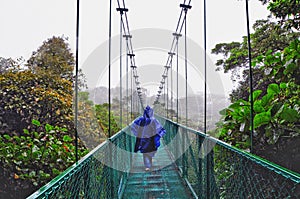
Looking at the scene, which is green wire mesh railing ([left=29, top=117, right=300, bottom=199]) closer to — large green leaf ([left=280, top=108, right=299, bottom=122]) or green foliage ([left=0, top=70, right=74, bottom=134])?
large green leaf ([left=280, top=108, right=299, bottom=122])

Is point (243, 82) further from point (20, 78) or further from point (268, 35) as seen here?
point (20, 78)

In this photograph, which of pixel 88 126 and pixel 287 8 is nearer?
pixel 287 8

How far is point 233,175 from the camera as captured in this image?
1.76 meters

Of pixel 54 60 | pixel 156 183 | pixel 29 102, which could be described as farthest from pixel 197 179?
pixel 54 60

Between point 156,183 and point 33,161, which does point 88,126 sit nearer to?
point 156,183

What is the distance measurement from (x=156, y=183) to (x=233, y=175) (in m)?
1.96

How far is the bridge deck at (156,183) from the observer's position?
3154 mm

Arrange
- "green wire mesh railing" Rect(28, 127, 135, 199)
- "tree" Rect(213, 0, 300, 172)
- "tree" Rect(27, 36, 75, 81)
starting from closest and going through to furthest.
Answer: "green wire mesh railing" Rect(28, 127, 135, 199), "tree" Rect(213, 0, 300, 172), "tree" Rect(27, 36, 75, 81)

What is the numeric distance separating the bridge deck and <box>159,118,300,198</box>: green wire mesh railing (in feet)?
0.82

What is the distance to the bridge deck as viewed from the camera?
124 inches

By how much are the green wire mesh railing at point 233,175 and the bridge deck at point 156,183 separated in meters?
0.25

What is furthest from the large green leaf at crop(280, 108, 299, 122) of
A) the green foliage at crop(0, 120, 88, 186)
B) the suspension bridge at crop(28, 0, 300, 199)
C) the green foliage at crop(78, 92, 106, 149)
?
the green foliage at crop(78, 92, 106, 149)

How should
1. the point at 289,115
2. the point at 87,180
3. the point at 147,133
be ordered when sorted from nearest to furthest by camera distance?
1. the point at 87,180
2. the point at 289,115
3. the point at 147,133

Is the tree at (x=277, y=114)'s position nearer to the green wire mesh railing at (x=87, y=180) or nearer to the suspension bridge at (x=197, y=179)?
the suspension bridge at (x=197, y=179)
